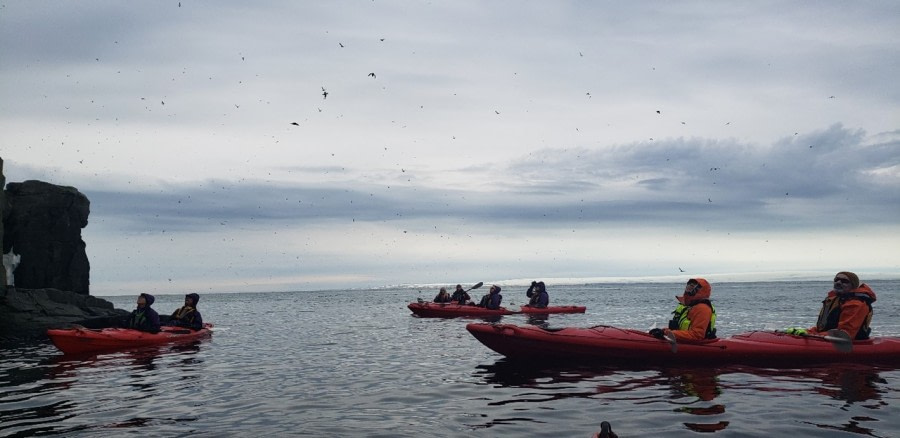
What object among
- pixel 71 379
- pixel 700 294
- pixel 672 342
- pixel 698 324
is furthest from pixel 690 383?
pixel 71 379

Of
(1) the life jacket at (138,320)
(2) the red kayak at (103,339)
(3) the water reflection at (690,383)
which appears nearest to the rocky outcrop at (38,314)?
(1) the life jacket at (138,320)

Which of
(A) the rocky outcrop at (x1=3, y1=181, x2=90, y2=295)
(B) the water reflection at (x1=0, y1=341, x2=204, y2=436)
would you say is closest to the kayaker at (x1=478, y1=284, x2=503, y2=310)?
(B) the water reflection at (x1=0, y1=341, x2=204, y2=436)

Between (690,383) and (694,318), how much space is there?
8.52 ft

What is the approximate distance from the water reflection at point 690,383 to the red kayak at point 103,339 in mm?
11117

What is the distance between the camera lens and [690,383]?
39.9 feet

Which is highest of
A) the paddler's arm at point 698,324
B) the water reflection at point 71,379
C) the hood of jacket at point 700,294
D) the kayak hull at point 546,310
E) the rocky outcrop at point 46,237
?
the rocky outcrop at point 46,237

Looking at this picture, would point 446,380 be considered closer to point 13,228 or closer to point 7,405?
point 7,405

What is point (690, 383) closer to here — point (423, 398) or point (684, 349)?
point (684, 349)

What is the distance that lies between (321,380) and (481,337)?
371cm

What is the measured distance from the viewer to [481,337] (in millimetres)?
14977

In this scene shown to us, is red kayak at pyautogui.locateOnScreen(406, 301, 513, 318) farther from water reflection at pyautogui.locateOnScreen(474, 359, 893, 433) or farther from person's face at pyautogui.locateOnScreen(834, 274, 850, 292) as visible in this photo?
person's face at pyautogui.locateOnScreen(834, 274, 850, 292)

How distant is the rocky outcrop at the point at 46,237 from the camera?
39781mm

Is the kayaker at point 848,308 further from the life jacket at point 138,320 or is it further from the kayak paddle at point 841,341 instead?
the life jacket at point 138,320

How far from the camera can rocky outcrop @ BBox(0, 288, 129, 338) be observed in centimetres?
2472
